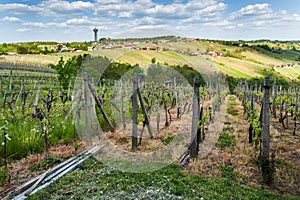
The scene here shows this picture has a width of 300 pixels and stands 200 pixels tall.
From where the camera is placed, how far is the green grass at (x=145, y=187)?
13.4ft

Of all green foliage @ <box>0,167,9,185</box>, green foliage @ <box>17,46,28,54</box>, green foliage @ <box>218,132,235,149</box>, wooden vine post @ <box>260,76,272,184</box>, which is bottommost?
green foliage @ <box>218,132,235,149</box>

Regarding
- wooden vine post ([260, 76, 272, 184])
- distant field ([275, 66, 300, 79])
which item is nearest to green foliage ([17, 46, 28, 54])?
distant field ([275, 66, 300, 79])

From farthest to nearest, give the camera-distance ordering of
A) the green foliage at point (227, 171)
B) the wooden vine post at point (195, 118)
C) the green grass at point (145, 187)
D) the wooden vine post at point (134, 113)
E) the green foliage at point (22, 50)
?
the green foliage at point (22, 50) < the wooden vine post at point (134, 113) < the wooden vine post at point (195, 118) < the green foliage at point (227, 171) < the green grass at point (145, 187)

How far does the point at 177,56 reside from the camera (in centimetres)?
654

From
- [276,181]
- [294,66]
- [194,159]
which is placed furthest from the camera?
[294,66]

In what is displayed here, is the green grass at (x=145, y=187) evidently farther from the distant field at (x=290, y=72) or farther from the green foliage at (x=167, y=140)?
the distant field at (x=290, y=72)

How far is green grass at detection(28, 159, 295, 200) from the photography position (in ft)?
13.4

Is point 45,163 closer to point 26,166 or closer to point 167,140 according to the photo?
point 26,166

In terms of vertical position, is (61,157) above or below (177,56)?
below

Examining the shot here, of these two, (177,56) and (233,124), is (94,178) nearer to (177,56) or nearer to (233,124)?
(177,56)

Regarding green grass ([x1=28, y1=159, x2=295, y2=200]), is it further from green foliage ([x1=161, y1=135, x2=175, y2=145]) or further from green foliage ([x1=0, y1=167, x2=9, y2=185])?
green foliage ([x1=161, y1=135, x2=175, y2=145])

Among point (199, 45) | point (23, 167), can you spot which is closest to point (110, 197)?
point (23, 167)

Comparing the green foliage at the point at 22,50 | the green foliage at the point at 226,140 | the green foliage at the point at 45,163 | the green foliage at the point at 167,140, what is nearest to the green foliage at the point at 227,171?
the green foliage at the point at 226,140

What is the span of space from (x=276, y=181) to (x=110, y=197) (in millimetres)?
3249
